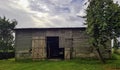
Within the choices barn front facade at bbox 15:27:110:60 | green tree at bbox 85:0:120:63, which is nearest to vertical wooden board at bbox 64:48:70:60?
barn front facade at bbox 15:27:110:60

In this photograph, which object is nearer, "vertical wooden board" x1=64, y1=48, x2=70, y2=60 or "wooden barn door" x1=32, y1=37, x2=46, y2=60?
"vertical wooden board" x1=64, y1=48, x2=70, y2=60

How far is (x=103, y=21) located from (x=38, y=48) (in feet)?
37.3

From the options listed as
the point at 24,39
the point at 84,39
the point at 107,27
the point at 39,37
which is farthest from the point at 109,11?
the point at 24,39

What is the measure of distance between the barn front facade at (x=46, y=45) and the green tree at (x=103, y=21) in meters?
4.69

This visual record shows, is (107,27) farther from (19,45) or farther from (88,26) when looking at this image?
(19,45)

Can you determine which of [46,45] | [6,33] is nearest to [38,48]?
[46,45]

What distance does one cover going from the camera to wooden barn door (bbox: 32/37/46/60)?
32875mm

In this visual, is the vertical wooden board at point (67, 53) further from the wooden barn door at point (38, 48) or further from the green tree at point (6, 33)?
the green tree at point (6, 33)

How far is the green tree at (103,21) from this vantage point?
87.8ft

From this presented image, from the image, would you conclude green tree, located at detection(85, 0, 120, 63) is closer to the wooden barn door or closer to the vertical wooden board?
the vertical wooden board

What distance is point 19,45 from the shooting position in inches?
1348

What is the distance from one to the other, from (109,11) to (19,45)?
15.1 metres

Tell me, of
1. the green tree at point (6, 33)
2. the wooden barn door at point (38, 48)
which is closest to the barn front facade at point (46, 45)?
the wooden barn door at point (38, 48)

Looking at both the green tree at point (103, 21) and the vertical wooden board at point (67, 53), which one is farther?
the vertical wooden board at point (67, 53)
